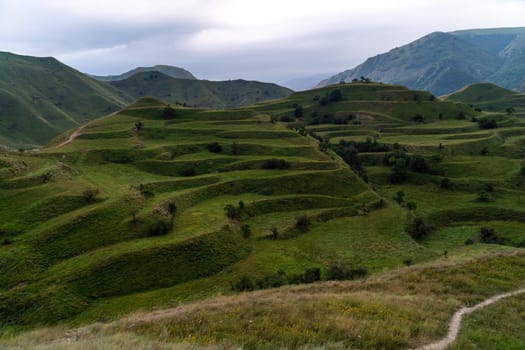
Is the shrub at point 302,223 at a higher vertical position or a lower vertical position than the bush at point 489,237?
higher

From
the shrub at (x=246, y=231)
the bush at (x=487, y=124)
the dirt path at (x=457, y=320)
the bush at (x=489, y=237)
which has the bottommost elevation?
the bush at (x=489, y=237)

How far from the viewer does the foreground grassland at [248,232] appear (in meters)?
20.1

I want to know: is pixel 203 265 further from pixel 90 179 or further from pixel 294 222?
pixel 90 179

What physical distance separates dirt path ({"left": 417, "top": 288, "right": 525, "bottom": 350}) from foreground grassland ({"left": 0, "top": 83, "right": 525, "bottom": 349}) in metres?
0.55

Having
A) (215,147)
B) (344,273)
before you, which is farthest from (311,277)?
(215,147)

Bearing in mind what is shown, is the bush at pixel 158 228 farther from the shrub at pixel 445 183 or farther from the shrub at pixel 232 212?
the shrub at pixel 445 183

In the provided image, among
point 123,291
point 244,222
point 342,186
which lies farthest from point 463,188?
point 123,291

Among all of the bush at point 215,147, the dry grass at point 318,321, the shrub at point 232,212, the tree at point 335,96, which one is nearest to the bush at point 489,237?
the dry grass at point 318,321

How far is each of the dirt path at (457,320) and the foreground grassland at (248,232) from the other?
545 millimetres

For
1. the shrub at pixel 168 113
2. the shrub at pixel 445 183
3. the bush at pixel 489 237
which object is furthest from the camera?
the shrub at pixel 168 113

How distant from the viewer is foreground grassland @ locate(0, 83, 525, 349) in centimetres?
2009

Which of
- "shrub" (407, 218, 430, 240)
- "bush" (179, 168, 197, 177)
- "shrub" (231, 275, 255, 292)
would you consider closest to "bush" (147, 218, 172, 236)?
"shrub" (231, 275, 255, 292)

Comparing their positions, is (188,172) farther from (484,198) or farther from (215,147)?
(484,198)

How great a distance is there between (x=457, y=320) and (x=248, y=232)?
37247mm
